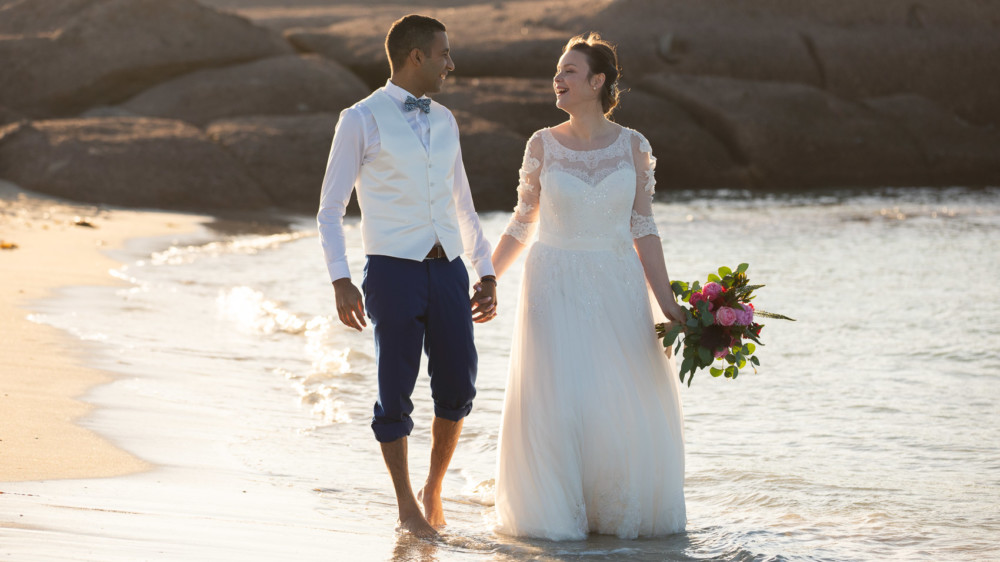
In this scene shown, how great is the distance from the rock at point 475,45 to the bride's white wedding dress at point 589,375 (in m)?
19.4

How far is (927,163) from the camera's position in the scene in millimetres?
25656

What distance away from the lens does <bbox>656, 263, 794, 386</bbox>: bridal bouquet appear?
15.9 feet

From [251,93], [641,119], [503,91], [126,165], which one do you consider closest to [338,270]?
[126,165]

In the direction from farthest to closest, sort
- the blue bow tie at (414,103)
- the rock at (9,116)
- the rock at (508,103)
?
the rock at (508,103), the rock at (9,116), the blue bow tie at (414,103)

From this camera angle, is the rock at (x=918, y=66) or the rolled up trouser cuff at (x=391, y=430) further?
the rock at (x=918, y=66)

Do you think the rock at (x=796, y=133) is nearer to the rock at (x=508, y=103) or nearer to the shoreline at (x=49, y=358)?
the rock at (x=508, y=103)

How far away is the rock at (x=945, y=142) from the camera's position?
25750 mm

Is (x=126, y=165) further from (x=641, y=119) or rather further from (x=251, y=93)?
(x=641, y=119)

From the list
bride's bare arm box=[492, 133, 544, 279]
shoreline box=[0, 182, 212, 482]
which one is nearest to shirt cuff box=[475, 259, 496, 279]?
bride's bare arm box=[492, 133, 544, 279]

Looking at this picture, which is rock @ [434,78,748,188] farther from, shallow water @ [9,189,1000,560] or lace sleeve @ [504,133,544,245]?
lace sleeve @ [504,133,544,245]

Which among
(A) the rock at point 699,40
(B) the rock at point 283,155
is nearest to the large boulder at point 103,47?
(B) the rock at point 283,155

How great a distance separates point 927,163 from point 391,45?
75.7 ft

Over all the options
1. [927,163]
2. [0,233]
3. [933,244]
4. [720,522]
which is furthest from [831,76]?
[720,522]

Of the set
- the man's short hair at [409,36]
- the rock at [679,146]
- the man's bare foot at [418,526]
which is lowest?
the man's bare foot at [418,526]
